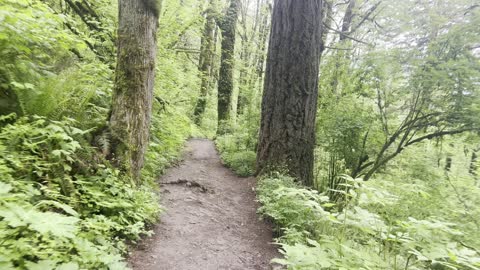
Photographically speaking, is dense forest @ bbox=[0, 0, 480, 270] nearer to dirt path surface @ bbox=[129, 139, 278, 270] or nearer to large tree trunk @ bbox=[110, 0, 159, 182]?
large tree trunk @ bbox=[110, 0, 159, 182]

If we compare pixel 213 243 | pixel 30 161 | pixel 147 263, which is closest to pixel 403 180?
pixel 213 243

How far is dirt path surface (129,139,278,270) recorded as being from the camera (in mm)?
3260

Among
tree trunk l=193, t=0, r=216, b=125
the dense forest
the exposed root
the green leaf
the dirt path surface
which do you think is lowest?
the dirt path surface

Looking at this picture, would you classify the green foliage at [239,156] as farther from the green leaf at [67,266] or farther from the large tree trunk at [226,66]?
the green leaf at [67,266]

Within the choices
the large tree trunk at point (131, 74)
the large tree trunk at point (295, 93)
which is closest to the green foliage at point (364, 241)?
the large tree trunk at point (295, 93)

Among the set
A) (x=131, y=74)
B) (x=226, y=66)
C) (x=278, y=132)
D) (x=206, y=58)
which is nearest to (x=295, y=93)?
(x=278, y=132)

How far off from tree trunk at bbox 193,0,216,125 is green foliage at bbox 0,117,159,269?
30.1 feet

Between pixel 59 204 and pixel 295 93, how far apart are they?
4930 mm

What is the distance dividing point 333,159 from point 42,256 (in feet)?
20.6

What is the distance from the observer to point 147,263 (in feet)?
9.90

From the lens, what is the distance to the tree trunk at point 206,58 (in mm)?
12397

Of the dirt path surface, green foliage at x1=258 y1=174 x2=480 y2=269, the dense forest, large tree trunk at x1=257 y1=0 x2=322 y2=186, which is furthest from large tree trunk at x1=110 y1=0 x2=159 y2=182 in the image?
large tree trunk at x1=257 y1=0 x2=322 y2=186

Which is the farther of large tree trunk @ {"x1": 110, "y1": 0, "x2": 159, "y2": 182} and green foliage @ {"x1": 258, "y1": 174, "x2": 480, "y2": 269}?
large tree trunk @ {"x1": 110, "y1": 0, "x2": 159, "y2": 182}

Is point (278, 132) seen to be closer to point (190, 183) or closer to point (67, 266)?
point (190, 183)
